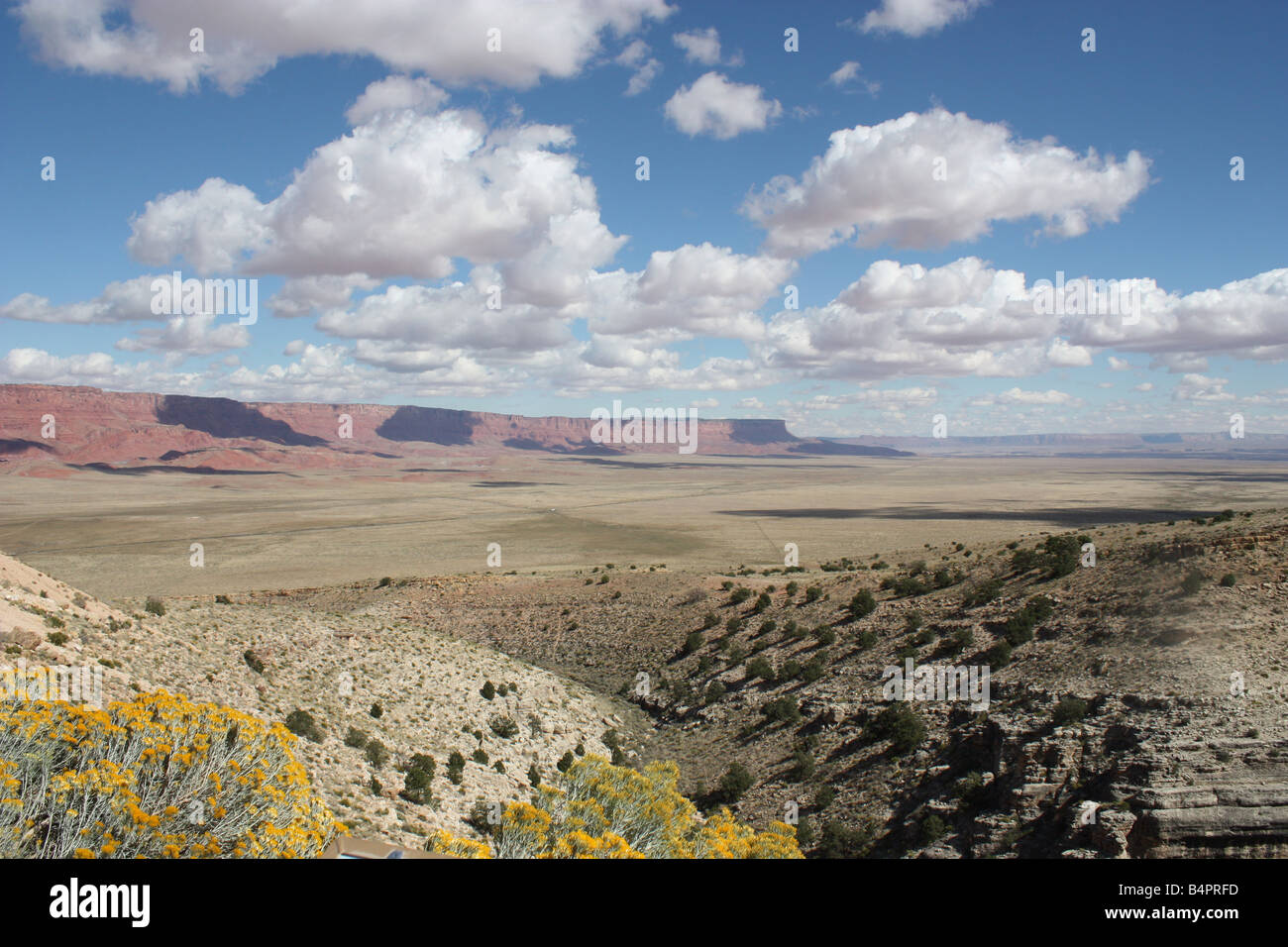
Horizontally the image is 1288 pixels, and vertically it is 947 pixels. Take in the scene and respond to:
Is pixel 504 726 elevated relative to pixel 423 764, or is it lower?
lower

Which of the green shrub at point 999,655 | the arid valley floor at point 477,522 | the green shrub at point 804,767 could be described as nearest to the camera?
the green shrub at point 804,767

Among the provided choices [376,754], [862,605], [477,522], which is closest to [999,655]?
[862,605]

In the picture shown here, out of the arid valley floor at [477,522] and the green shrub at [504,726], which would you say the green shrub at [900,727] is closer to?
the green shrub at [504,726]

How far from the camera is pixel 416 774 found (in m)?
15.9

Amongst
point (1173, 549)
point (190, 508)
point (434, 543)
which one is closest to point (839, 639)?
point (1173, 549)

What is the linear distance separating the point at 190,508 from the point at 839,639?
12478 cm

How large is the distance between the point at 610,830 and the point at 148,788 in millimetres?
6211

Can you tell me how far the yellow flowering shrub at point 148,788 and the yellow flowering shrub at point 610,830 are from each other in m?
2.19

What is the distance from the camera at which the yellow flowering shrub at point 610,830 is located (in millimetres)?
9695

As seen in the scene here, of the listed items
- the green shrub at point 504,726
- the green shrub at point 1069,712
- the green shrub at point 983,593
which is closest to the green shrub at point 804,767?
the green shrub at point 1069,712

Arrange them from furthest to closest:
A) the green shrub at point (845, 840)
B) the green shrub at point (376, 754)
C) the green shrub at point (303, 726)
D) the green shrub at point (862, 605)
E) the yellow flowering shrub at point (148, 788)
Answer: the green shrub at point (862, 605) → the green shrub at point (376, 754) → the green shrub at point (303, 726) → the green shrub at point (845, 840) → the yellow flowering shrub at point (148, 788)

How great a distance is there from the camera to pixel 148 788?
808cm

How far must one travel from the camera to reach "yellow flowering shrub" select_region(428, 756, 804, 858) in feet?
31.8

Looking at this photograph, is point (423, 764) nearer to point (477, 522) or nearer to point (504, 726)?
point (504, 726)
